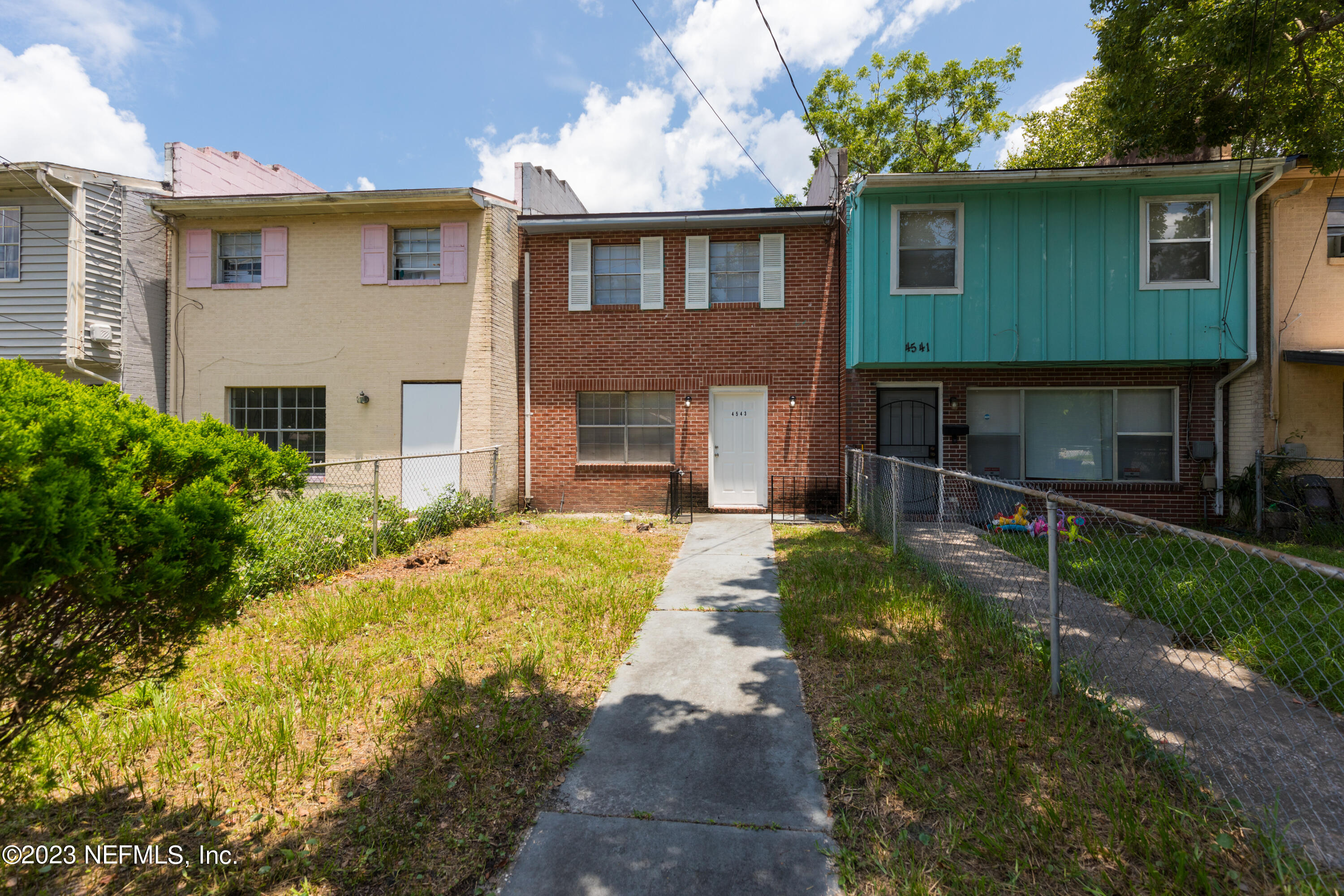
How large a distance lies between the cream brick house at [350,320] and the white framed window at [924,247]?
7.11m

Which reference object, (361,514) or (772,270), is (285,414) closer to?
(361,514)

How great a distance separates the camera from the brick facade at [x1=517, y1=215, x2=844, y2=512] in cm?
1135

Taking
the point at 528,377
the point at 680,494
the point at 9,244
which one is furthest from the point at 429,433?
the point at 9,244

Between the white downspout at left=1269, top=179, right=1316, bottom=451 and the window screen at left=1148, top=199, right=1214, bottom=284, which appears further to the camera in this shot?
the window screen at left=1148, top=199, right=1214, bottom=284

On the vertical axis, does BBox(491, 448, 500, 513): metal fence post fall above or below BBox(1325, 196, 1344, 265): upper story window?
below

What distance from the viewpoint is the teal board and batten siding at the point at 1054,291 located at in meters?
9.46

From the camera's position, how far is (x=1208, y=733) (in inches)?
125

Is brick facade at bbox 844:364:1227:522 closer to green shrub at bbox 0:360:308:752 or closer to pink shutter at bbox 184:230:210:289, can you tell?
green shrub at bbox 0:360:308:752

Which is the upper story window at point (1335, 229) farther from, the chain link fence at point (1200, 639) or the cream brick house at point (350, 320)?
the cream brick house at point (350, 320)

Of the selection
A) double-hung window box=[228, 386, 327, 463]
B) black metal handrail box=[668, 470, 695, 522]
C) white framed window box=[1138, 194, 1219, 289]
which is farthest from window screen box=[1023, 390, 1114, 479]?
double-hung window box=[228, 386, 327, 463]

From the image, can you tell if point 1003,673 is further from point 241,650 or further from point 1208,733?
point 241,650

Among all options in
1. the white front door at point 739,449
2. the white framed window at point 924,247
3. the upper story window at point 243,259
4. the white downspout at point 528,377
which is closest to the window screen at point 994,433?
the white framed window at point 924,247

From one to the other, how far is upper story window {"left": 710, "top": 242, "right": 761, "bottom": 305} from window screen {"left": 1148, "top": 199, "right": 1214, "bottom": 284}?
636cm

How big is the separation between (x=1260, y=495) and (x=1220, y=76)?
6299mm
